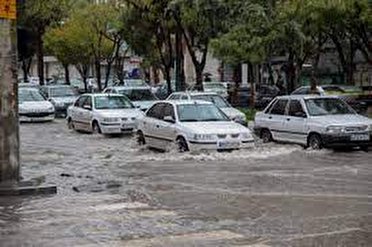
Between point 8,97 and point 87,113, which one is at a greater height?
point 8,97

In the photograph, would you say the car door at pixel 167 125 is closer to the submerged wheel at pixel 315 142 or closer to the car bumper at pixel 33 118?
the submerged wheel at pixel 315 142

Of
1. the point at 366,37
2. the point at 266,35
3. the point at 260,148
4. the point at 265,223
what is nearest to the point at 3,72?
the point at 265,223

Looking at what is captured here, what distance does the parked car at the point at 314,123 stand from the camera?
64.6 feet

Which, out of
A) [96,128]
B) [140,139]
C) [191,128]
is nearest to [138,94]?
[96,128]

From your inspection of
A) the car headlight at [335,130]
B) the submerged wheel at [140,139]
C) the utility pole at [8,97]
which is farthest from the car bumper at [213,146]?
the utility pole at [8,97]

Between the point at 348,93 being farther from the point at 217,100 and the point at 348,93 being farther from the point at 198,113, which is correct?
the point at 198,113

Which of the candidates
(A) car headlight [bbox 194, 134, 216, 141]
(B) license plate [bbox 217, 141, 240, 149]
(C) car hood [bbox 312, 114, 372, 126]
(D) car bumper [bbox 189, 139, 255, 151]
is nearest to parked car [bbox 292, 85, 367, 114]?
(C) car hood [bbox 312, 114, 372, 126]

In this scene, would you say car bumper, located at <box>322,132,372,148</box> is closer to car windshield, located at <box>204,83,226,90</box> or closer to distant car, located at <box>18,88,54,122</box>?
distant car, located at <box>18,88,54,122</box>

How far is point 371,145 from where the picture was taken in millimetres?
20266

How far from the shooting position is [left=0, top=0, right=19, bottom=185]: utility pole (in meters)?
13.1

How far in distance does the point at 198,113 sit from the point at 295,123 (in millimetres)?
2495

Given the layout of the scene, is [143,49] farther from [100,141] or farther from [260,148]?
[260,148]

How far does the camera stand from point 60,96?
40.0m

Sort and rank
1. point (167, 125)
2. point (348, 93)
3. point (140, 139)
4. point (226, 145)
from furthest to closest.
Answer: point (348, 93) < point (140, 139) < point (167, 125) < point (226, 145)
